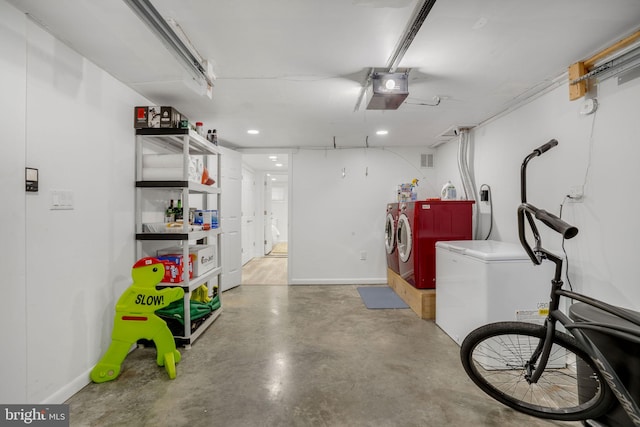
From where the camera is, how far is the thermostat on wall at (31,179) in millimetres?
1457

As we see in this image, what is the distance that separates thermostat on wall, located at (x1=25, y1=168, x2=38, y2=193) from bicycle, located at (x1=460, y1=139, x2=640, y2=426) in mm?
2539

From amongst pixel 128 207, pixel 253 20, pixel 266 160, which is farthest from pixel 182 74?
pixel 266 160

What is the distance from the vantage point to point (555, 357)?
2.05 metres

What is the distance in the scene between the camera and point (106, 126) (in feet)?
6.61

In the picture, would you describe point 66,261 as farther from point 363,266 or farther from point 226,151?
point 363,266

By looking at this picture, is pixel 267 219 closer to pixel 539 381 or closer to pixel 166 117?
pixel 166 117

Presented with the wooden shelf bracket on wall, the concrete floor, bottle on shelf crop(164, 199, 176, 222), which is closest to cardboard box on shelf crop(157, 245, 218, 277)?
bottle on shelf crop(164, 199, 176, 222)

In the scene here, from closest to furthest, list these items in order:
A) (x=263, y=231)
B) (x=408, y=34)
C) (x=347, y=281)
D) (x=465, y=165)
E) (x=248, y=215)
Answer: (x=408, y=34)
(x=465, y=165)
(x=347, y=281)
(x=248, y=215)
(x=263, y=231)

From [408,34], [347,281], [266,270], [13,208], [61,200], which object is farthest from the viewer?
[266,270]

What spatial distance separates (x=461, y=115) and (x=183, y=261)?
10.2ft

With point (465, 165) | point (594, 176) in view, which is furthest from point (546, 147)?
point (465, 165)

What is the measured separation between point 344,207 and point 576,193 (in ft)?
9.25

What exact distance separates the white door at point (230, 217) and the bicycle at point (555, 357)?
3237 millimetres

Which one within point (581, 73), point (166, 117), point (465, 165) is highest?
point (581, 73)
